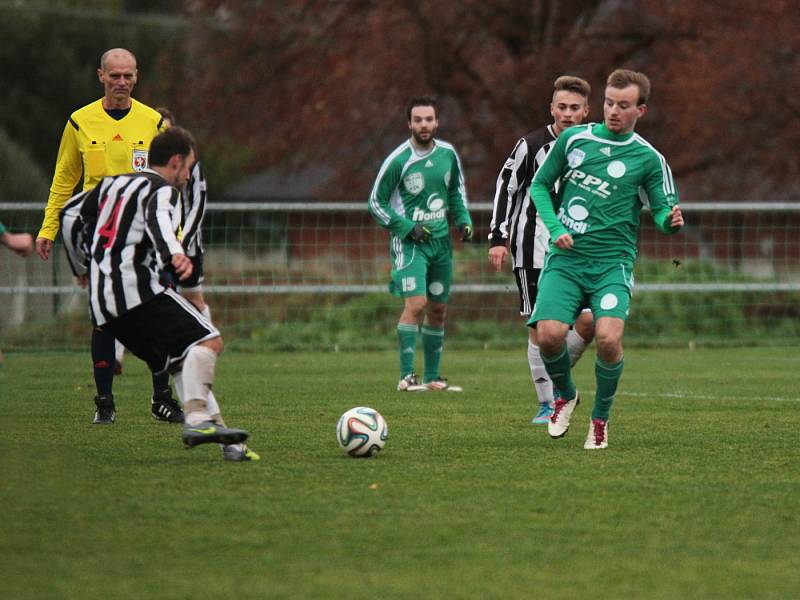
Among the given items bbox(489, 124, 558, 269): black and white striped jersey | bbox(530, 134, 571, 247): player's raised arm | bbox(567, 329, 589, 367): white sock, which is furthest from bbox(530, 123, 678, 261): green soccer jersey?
bbox(489, 124, 558, 269): black and white striped jersey

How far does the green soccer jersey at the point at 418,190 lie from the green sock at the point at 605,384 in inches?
156

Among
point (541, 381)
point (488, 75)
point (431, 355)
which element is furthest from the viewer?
point (488, 75)

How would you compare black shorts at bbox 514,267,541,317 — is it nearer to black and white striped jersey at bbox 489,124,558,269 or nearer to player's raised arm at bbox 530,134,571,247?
black and white striped jersey at bbox 489,124,558,269

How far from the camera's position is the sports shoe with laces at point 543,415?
28.5 feet

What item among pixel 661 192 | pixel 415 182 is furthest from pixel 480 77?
pixel 661 192

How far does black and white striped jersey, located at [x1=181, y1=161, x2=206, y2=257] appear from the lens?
8.90 m

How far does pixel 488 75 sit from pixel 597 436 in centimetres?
1818

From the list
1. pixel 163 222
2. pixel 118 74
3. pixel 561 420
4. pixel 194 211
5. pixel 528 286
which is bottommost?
pixel 561 420

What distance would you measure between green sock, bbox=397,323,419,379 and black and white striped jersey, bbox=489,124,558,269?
2345 millimetres

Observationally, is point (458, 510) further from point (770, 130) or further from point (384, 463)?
point (770, 130)

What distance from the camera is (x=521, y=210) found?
29.7ft

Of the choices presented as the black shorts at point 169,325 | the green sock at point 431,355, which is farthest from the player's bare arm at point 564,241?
the green sock at point 431,355

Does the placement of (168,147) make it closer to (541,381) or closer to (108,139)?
(108,139)

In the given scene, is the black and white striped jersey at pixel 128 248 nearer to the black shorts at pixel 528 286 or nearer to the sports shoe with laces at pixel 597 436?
the sports shoe with laces at pixel 597 436
